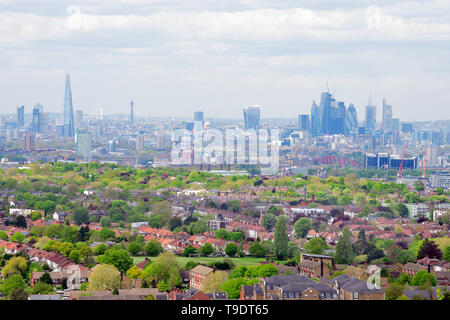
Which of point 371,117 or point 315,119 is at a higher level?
point 371,117

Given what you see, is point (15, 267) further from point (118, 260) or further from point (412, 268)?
point (412, 268)

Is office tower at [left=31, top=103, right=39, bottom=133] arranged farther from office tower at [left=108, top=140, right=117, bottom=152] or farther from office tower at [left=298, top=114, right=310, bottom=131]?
office tower at [left=298, top=114, right=310, bottom=131]

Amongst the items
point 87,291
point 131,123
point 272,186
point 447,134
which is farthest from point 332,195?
point 131,123

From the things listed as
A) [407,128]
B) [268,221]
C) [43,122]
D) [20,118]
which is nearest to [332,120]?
[407,128]

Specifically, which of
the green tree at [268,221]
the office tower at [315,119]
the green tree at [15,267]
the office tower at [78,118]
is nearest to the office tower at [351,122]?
the office tower at [315,119]
